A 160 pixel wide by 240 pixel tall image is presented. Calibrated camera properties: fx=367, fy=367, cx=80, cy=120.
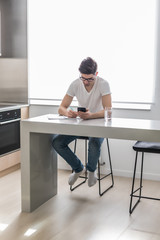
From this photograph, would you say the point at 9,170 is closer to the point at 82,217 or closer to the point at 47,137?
the point at 47,137

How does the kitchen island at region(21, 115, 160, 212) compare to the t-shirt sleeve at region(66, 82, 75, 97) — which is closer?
the kitchen island at region(21, 115, 160, 212)

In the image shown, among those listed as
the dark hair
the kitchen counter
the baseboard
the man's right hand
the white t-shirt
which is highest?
the dark hair

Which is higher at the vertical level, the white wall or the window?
the window

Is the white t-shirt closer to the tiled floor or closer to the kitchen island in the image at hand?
the kitchen island

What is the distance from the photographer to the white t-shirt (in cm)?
356

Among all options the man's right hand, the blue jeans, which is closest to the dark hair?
the man's right hand

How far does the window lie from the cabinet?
28 centimetres

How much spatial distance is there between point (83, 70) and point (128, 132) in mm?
876

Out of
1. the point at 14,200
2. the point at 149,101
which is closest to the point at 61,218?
the point at 14,200

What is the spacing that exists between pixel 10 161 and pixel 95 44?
1.74 meters

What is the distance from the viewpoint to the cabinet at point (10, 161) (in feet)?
14.1

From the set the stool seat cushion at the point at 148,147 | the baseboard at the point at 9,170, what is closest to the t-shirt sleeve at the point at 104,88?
the stool seat cushion at the point at 148,147

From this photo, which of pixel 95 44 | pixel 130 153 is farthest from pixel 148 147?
pixel 95 44

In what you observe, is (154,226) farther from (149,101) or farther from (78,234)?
(149,101)
